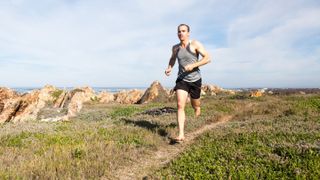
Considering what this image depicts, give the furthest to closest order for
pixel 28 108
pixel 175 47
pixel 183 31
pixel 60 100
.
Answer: pixel 60 100
pixel 28 108
pixel 175 47
pixel 183 31

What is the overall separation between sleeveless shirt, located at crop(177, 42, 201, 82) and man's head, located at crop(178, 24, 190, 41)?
34 cm

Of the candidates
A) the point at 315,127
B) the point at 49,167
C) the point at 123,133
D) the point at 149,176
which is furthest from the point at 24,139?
the point at 315,127

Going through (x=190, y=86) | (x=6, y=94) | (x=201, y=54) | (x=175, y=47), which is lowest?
(x=6, y=94)

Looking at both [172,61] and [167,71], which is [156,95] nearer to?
[172,61]

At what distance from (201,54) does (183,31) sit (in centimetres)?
102

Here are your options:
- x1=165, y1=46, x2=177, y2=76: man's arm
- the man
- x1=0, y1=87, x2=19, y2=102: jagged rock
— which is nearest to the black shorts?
the man

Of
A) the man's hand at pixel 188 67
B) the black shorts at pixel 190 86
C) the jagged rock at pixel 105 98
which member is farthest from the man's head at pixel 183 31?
the jagged rock at pixel 105 98

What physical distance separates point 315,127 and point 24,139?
397 inches

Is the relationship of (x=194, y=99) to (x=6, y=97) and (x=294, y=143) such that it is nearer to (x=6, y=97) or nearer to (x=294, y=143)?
(x=294, y=143)

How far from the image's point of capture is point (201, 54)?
11.6m

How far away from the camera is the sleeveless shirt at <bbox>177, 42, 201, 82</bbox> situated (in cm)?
1161

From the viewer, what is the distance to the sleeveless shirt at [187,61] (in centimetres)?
1161

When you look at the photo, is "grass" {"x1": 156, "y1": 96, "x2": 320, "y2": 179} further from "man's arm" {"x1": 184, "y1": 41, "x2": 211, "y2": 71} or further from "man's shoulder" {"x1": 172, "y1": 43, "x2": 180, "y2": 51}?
"man's shoulder" {"x1": 172, "y1": 43, "x2": 180, "y2": 51}

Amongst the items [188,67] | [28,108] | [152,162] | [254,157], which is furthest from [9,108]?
[254,157]
